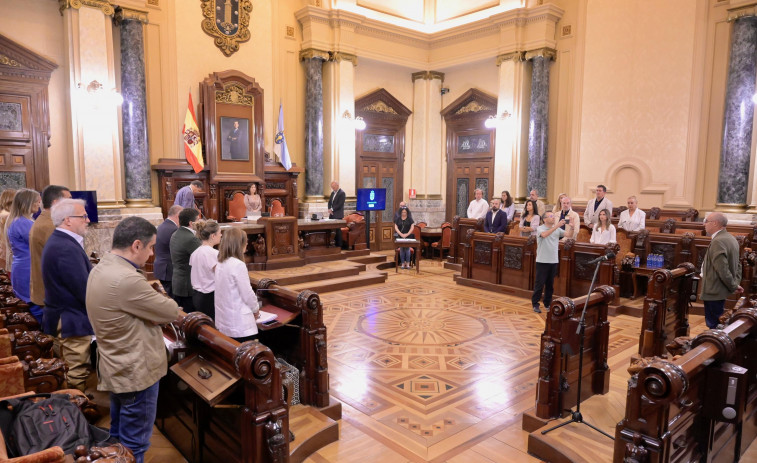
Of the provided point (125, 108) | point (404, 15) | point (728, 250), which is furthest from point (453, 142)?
point (728, 250)

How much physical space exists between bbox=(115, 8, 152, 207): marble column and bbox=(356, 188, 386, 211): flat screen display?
432cm

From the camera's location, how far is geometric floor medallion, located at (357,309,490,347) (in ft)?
18.8

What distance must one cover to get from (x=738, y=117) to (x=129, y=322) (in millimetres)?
10068

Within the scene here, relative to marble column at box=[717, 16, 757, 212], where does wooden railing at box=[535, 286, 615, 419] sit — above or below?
below

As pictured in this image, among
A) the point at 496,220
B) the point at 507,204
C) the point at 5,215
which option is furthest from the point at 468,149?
the point at 5,215

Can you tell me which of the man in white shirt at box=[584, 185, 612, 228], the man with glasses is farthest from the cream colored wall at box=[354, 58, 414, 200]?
the man with glasses

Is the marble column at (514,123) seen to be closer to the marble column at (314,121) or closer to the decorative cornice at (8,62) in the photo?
the marble column at (314,121)

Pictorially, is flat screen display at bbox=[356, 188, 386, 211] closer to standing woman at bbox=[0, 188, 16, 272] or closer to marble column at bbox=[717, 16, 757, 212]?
marble column at bbox=[717, 16, 757, 212]

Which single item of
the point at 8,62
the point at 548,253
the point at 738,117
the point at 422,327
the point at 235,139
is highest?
the point at 8,62

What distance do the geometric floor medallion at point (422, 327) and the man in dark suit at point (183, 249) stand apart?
7.64ft

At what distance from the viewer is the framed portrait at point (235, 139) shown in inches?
394

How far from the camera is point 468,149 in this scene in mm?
12680

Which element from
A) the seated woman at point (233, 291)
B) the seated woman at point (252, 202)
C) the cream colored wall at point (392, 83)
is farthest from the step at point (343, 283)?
the cream colored wall at point (392, 83)

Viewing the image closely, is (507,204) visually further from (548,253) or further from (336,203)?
(336,203)
